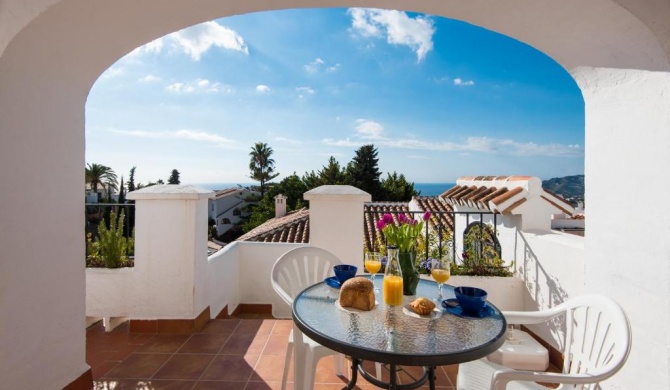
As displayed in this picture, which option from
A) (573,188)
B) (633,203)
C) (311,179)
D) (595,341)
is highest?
(311,179)

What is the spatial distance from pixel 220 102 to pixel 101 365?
647 inches

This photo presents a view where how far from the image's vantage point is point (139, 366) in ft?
7.16

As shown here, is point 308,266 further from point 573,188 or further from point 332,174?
point 332,174

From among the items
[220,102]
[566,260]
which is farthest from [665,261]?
[220,102]

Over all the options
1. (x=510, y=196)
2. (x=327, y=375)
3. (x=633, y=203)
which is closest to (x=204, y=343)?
(x=327, y=375)

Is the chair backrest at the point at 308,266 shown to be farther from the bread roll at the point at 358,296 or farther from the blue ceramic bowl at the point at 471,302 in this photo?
the blue ceramic bowl at the point at 471,302

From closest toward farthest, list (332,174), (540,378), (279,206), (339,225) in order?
1. (540,378)
2. (339,225)
3. (279,206)
4. (332,174)

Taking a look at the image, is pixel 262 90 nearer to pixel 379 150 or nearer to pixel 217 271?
pixel 379 150

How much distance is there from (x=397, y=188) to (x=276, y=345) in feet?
92.1

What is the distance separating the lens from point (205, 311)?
9.50 ft

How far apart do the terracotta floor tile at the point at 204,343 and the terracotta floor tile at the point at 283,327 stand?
15.5 inches

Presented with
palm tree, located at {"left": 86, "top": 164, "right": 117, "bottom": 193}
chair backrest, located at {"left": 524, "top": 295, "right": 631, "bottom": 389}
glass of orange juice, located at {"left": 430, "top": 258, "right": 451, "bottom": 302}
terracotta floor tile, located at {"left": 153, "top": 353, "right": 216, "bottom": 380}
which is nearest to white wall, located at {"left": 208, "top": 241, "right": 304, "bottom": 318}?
terracotta floor tile, located at {"left": 153, "top": 353, "right": 216, "bottom": 380}

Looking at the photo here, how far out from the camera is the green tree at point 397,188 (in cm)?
2930

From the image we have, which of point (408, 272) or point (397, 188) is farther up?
point (397, 188)
